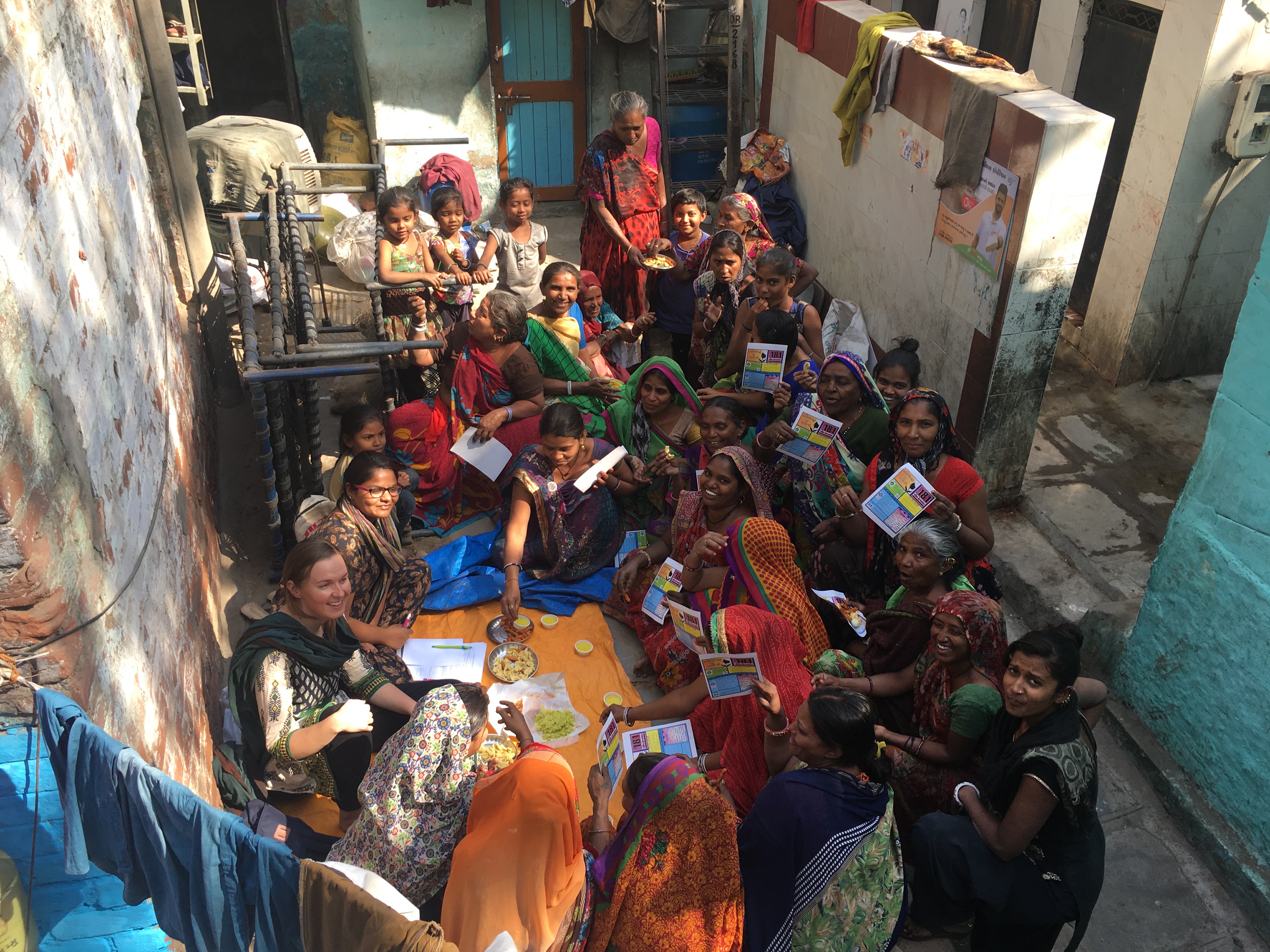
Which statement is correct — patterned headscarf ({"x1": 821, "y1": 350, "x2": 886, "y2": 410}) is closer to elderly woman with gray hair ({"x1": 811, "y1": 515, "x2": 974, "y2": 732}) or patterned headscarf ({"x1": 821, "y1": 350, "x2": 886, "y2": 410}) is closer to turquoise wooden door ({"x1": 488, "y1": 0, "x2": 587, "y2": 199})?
elderly woman with gray hair ({"x1": 811, "y1": 515, "x2": 974, "y2": 732})

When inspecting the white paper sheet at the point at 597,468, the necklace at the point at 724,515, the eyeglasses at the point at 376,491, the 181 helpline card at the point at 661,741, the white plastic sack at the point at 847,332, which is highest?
the eyeglasses at the point at 376,491

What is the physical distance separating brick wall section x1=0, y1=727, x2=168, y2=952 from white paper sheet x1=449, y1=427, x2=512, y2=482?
3.04 meters

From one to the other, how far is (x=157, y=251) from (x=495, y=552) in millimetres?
2641

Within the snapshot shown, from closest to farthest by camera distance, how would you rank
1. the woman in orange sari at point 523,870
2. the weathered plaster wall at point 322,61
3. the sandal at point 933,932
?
the woman in orange sari at point 523,870 < the sandal at point 933,932 < the weathered plaster wall at point 322,61

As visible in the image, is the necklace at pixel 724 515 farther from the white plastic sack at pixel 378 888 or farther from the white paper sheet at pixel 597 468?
the white plastic sack at pixel 378 888

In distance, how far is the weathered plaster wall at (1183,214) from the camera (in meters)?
5.85

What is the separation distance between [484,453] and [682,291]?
2.22 m

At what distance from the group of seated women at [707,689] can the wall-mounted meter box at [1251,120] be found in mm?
2851

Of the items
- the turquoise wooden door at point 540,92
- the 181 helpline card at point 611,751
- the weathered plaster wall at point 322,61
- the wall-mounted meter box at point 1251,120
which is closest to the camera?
the 181 helpline card at point 611,751

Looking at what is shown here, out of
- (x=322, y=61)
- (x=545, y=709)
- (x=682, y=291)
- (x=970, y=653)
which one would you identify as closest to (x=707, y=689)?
(x=545, y=709)

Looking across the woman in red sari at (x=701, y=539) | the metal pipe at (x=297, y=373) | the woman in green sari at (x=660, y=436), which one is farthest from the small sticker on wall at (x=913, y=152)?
the metal pipe at (x=297, y=373)

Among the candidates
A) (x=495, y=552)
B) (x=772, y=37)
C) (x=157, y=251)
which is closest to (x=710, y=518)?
(x=495, y=552)

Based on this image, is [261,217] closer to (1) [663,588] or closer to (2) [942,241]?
(1) [663,588]

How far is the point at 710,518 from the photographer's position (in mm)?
4574
